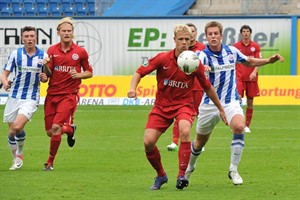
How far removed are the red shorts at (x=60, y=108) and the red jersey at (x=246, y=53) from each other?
7265mm

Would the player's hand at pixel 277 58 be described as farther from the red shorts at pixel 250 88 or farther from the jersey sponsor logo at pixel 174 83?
the red shorts at pixel 250 88

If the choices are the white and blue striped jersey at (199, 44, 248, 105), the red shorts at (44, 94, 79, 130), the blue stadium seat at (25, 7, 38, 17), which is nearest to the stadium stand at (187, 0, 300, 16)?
the blue stadium seat at (25, 7, 38, 17)

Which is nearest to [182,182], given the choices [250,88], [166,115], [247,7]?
[166,115]

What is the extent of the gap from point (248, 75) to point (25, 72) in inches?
330

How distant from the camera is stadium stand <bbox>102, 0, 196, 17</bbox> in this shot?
36.3 meters

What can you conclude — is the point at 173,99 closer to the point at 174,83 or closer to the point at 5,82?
the point at 174,83

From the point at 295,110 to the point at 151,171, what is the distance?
46.4ft

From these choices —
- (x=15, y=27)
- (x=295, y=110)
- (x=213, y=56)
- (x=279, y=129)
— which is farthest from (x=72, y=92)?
(x=15, y=27)

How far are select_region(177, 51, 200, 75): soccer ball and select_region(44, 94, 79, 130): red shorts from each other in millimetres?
3439

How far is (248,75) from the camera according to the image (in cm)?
2162

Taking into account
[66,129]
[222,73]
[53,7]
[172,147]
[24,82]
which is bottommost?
[172,147]

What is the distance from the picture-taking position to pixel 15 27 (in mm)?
33688

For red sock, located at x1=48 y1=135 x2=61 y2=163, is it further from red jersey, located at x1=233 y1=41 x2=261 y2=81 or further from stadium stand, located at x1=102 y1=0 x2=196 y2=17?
stadium stand, located at x1=102 y1=0 x2=196 y2=17

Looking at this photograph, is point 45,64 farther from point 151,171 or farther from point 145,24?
point 145,24
